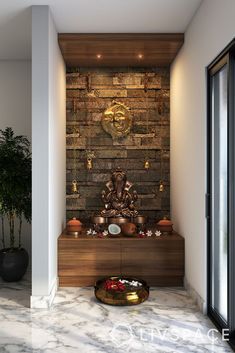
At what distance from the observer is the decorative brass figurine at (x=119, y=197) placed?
4.52 m

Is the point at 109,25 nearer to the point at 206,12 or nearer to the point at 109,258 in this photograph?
the point at 206,12

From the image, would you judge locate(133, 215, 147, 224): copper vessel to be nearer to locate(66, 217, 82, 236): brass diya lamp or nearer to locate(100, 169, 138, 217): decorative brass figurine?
locate(100, 169, 138, 217): decorative brass figurine

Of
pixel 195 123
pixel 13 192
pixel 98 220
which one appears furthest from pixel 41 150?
pixel 195 123

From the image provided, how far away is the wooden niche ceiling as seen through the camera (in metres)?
4.02

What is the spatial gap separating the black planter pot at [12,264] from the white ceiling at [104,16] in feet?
8.03

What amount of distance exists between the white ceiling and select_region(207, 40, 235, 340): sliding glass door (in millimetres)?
797

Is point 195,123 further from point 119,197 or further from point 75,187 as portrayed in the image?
point 75,187

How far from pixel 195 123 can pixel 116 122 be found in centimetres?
149

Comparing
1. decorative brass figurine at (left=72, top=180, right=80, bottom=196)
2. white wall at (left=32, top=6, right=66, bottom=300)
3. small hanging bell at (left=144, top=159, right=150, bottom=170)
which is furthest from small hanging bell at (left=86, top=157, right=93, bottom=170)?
white wall at (left=32, top=6, right=66, bottom=300)

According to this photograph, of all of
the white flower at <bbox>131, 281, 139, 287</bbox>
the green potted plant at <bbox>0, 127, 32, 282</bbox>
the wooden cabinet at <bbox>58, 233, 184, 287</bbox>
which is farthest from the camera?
the wooden cabinet at <bbox>58, 233, 184, 287</bbox>

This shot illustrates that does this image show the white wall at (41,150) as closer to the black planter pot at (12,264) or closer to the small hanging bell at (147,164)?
the black planter pot at (12,264)

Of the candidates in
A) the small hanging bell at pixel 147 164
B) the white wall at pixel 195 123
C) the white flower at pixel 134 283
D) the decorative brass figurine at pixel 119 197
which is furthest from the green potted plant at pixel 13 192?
the white wall at pixel 195 123

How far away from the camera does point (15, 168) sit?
13.0ft

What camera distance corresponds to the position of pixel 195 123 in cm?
358
